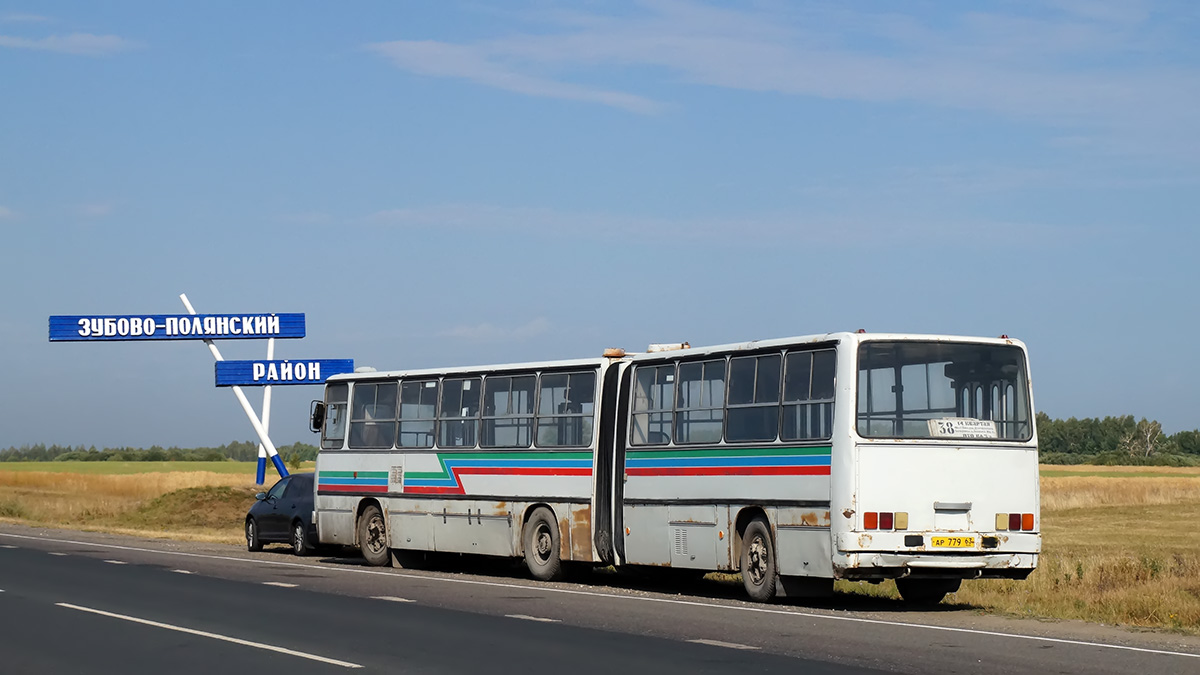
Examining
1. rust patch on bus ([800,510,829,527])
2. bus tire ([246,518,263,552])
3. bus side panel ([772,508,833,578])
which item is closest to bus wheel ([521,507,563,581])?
bus side panel ([772,508,833,578])

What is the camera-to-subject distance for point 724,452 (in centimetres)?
1970

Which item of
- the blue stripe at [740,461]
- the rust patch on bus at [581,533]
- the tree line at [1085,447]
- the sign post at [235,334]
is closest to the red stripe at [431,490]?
the rust patch on bus at [581,533]

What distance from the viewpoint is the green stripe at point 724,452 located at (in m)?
18.3

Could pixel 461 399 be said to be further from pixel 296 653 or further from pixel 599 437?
pixel 296 653

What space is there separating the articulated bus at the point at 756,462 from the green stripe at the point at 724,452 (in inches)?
0.9

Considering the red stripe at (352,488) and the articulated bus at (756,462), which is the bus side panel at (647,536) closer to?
the articulated bus at (756,462)

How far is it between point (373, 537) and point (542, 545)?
472cm

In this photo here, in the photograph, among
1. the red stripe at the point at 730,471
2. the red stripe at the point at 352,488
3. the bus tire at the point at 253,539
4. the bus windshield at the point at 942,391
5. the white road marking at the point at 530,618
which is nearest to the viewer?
the white road marking at the point at 530,618

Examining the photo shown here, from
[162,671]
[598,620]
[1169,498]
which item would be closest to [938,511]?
[598,620]

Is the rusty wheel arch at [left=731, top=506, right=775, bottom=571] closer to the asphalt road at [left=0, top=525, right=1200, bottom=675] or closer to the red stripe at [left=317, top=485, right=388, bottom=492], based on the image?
the asphalt road at [left=0, top=525, right=1200, bottom=675]

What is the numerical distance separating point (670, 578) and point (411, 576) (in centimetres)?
374

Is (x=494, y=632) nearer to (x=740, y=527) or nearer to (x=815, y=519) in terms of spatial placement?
(x=815, y=519)

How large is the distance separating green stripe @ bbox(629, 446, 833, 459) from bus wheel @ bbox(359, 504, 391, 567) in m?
6.76

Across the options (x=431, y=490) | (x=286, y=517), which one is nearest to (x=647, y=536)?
(x=431, y=490)
